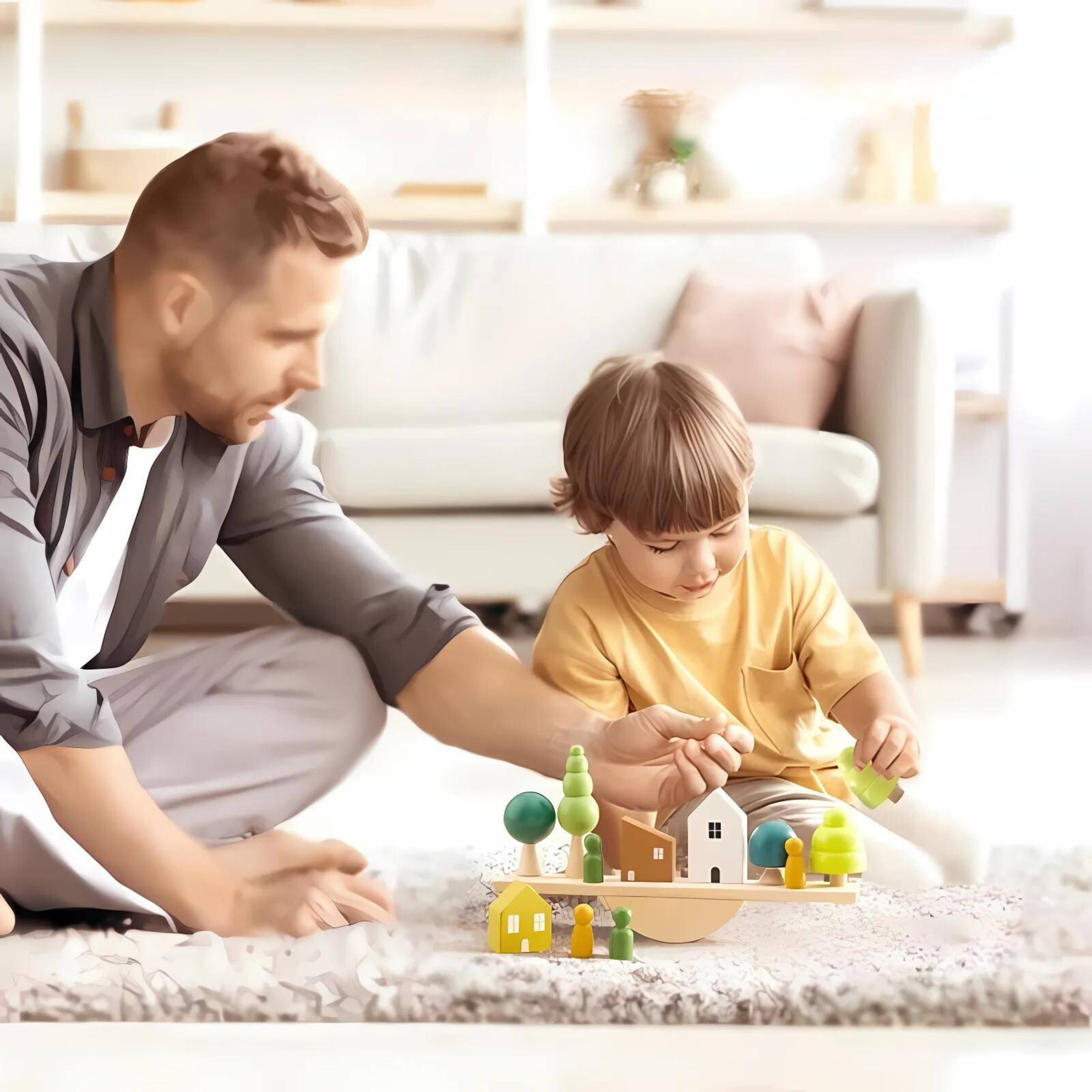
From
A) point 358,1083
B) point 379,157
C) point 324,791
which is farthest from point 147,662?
point 379,157

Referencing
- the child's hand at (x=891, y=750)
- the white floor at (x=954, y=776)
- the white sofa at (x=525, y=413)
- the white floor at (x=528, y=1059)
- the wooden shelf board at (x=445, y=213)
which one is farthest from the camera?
the wooden shelf board at (x=445, y=213)

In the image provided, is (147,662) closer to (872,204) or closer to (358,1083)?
(358,1083)

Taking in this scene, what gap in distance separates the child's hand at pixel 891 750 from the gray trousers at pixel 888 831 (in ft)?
0.11

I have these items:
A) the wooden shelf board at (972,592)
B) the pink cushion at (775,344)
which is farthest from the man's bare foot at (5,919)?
the wooden shelf board at (972,592)

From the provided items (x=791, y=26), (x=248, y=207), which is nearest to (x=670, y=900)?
(x=248, y=207)

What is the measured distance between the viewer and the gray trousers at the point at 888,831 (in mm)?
804

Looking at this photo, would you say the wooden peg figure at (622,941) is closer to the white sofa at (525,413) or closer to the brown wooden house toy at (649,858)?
the brown wooden house toy at (649,858)

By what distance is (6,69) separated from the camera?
2.61 m

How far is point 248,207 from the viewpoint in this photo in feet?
2.25

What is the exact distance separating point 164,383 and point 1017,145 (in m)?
2.32

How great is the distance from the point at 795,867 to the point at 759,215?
2.05 m

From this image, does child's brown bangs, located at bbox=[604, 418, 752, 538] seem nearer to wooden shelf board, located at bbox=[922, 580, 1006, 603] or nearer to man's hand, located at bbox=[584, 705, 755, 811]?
man's hand, located at bbox=[584, 705, 755, 811]

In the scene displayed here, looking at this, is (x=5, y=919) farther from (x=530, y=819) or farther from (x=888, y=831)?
(x=888, y=831)

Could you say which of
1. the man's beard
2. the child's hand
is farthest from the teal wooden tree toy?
the man's beard
